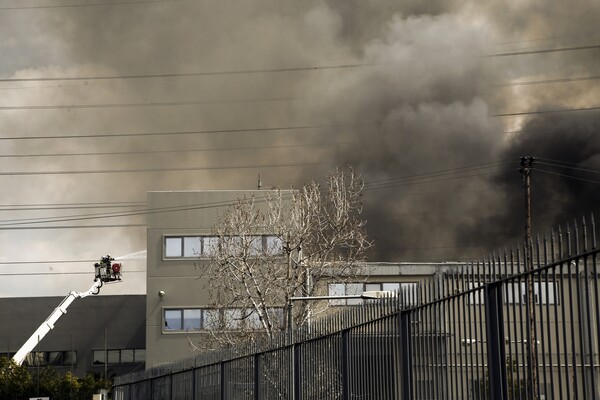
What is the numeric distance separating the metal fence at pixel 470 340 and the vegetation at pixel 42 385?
3825 centimetres

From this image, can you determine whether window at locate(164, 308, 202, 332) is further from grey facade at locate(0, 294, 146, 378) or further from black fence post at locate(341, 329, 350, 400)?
black fence post at locate(341, 329, 350, 400)

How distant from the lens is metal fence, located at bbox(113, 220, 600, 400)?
6977 millimetres

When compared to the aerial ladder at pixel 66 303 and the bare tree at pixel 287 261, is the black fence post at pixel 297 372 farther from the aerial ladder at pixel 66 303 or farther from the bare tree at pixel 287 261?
the aerial ladder at pixel 66 303

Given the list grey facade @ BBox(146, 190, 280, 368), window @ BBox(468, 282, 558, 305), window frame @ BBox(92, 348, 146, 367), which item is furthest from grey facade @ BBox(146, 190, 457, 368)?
window @ BBox(468, 282, 558, 305)

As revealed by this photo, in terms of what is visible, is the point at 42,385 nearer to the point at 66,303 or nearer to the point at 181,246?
the point at 66,303

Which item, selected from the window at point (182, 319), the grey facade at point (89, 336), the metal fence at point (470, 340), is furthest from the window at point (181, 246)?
the metal fence at point (470, 340)

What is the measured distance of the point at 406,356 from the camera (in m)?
10.7

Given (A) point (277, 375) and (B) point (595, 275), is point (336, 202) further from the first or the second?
(B) point (595, 275)

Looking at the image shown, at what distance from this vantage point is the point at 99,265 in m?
65.3

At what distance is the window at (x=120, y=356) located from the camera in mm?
67688

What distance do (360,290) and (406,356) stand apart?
Result: 139 feet

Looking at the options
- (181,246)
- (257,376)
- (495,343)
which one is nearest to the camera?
(495,343)

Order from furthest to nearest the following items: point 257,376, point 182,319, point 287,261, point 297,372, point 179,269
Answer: point 179,269 → point 182,319 → point 287,261 → point 257,376 → point 297,372

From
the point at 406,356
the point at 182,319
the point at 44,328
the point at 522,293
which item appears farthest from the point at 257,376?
the point at 44,328
